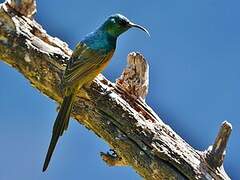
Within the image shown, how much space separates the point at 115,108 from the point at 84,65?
35cm

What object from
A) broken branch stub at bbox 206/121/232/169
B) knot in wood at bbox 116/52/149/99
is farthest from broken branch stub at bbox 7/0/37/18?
broken branch stub at bbox 206/121/232/169

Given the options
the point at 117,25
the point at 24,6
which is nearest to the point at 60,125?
the point at 117,25

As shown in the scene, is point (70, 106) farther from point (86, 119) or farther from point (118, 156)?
point (118, 156)

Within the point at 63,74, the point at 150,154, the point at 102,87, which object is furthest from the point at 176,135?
the point at 63,74

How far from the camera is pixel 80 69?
12.4ft

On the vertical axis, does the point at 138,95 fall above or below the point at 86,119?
above

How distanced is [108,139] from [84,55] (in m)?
0.53

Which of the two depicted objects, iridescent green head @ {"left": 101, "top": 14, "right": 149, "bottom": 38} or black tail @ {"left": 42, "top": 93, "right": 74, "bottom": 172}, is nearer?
black tail @ {"left": 42, "top": 93, "right": 74, "bottom": 172}

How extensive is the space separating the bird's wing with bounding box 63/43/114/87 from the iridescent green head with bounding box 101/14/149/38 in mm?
191

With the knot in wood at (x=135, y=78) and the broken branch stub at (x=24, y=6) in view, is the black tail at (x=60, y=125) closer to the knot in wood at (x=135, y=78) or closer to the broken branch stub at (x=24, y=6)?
the knot in wood at (x=135, y=78)

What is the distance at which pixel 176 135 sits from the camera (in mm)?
4000

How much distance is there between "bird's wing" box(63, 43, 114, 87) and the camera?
3777 millimetres

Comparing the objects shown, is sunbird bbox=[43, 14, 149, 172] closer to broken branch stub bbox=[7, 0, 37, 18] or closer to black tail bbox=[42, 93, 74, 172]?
black tail bbox=[42, 93, 74, 172]

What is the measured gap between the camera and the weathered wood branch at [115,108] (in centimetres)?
383
